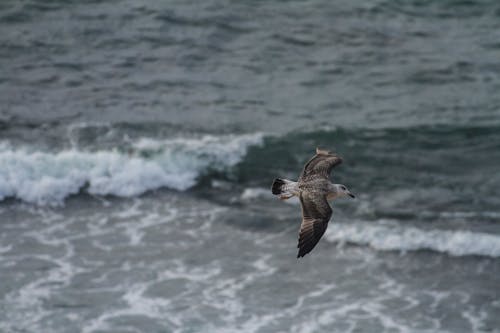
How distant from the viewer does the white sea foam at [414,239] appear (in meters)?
12.7

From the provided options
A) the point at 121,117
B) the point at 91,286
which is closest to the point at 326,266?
the point at 91,286

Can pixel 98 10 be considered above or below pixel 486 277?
above

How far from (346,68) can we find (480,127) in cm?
250

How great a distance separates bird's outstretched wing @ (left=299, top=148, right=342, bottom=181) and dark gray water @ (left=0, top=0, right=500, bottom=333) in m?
1.84

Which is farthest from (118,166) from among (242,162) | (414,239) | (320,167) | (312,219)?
(312,219)

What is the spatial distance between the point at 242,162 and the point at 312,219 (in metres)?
5.59

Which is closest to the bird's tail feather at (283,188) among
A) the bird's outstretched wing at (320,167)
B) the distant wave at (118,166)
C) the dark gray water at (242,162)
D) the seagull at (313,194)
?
the seagull at (313,194)

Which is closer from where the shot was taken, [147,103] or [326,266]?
[326,266]

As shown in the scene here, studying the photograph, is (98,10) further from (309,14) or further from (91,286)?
(91,286)

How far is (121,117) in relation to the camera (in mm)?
15812

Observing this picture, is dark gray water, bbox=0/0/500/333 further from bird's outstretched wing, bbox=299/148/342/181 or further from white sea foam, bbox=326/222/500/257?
bird's outstretched wing, bbox=299/148/342/181

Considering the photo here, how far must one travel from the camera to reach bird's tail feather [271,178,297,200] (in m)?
9.52

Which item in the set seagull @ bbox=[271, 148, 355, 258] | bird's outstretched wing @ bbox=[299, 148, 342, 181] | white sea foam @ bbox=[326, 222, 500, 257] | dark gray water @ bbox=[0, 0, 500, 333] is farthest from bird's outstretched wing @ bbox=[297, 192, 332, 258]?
white sea foam @ bbox=[326, 222, 500, 257]

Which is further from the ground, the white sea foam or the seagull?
the seagull
